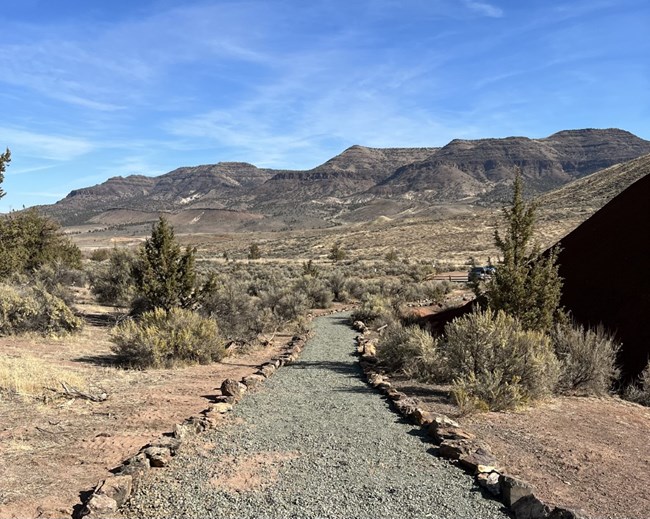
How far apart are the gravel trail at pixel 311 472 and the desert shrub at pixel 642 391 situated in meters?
4.56

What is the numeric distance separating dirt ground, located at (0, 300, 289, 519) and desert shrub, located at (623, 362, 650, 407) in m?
7.69

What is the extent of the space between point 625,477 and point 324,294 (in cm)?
2127

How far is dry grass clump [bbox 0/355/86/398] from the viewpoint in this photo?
29.3 feet

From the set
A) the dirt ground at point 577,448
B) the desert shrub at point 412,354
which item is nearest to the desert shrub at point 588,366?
the dirt ground at point 577,448

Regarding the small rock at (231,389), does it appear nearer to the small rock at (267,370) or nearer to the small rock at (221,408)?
the small rock at (221,408)

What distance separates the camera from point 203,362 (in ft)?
42.4

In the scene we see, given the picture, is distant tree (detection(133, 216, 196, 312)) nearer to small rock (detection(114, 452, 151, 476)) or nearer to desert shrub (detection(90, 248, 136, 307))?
desert shrub (detection(90, 248, 136, 307))

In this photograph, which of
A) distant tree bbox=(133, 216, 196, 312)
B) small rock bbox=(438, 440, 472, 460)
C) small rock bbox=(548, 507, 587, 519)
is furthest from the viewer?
distant tree bbox=(133, 216, 196, 312)

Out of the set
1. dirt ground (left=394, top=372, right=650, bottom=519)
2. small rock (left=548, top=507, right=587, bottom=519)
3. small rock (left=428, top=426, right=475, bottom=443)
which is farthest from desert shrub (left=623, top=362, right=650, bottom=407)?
small rock (left=548, top=507, right=587, bottom=519)

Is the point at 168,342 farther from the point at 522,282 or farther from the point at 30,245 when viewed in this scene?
the point at 30,245

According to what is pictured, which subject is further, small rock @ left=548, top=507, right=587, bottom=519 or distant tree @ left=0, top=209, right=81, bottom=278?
distant tree @ left=0, top=209, right=81, bottom=278

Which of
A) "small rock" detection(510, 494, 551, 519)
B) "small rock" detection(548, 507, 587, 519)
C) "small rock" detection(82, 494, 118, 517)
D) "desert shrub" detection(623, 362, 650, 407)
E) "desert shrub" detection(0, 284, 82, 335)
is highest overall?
"desert shrub" detection(0, 284, 82, 335)

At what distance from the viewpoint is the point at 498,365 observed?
917 centimetres

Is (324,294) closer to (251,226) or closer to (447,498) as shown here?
(447,498)
